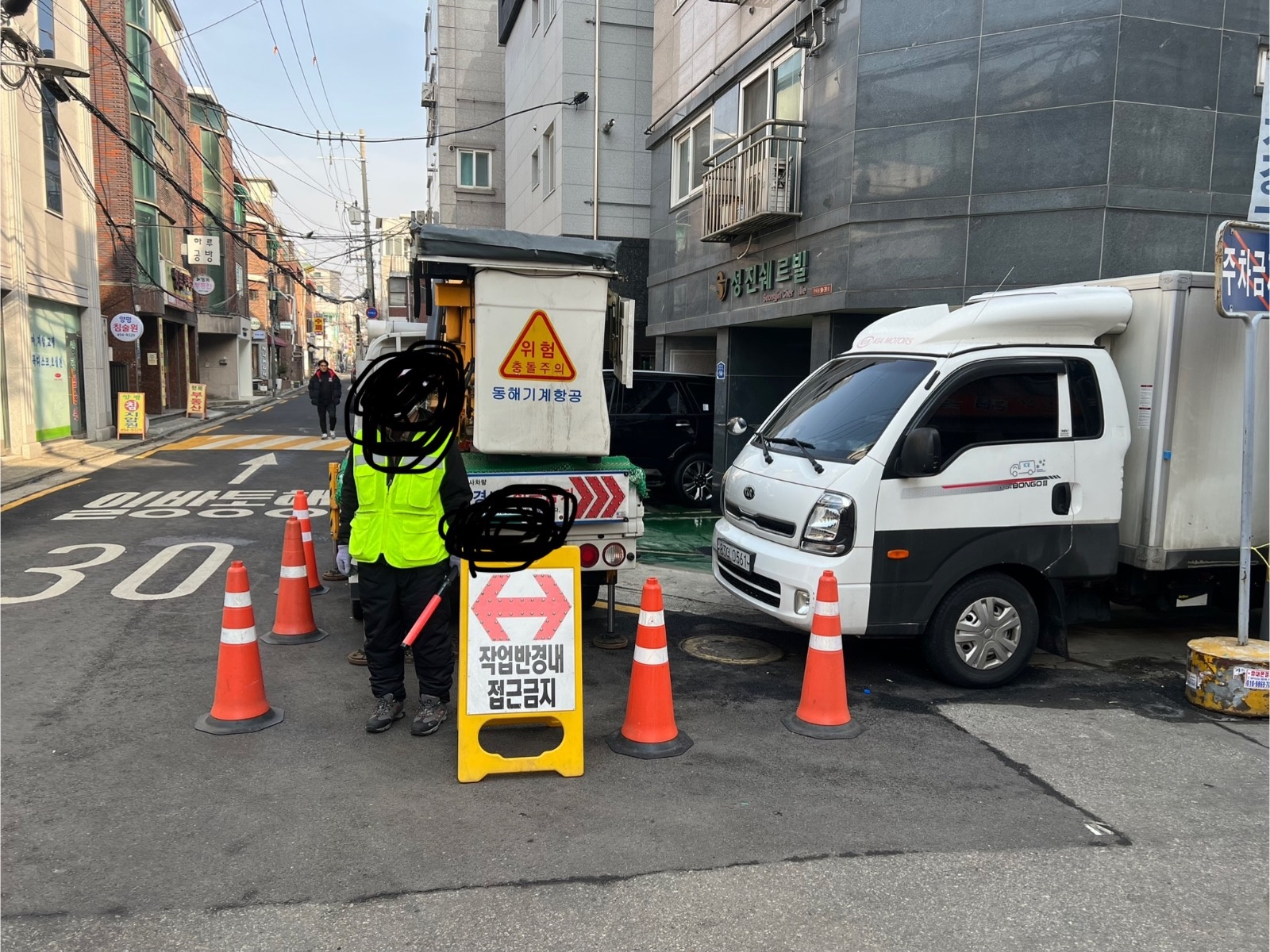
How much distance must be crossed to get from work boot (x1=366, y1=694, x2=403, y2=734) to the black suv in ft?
25.8

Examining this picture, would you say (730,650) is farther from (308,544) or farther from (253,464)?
(253,464)

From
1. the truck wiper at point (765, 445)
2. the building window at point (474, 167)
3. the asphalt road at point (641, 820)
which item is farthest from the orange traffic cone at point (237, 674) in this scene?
the building window at point (474, 167)

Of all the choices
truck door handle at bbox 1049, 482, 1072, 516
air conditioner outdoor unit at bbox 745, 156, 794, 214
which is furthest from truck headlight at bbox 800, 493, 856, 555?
air conditioner outdoor unit at bbox 745, 156, 794, 214

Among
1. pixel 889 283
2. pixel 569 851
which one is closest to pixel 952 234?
pixel 889 283

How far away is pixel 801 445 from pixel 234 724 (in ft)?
12.7

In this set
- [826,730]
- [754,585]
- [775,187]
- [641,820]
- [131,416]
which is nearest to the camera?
[641,820]

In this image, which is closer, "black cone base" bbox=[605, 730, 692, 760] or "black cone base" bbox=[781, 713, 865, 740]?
"black cone base" bbox=[605, 730, 692, 760]

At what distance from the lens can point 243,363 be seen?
42.8m

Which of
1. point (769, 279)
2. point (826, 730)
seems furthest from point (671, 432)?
point (826, 730)

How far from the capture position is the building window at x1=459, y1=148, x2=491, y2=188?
3022cm

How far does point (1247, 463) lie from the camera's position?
541 cm

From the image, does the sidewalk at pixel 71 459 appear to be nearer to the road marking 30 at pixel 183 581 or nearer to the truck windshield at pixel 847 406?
the road marking 30 at pixel 183 581

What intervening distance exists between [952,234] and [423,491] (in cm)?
750

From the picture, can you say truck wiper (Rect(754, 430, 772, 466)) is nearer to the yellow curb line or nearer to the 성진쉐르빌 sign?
the 성진쉐르빌 sign
